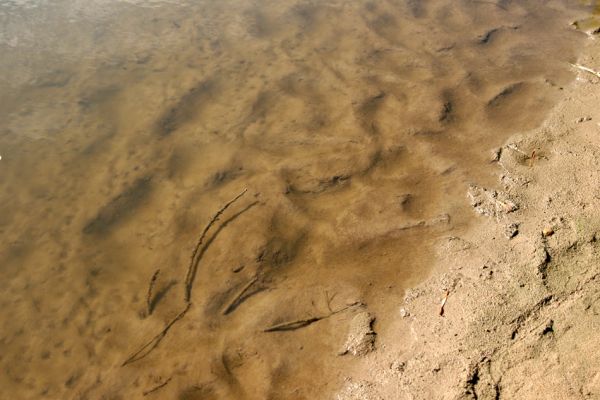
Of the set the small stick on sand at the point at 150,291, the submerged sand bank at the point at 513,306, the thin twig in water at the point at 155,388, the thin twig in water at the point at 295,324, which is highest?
the submerged sand bank at the point at 513,306

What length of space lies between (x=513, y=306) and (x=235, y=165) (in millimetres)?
2060

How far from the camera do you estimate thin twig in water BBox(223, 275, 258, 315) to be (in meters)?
2.60

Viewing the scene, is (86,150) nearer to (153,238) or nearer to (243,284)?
(153,238)

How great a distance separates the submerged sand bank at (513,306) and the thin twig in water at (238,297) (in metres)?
0.76

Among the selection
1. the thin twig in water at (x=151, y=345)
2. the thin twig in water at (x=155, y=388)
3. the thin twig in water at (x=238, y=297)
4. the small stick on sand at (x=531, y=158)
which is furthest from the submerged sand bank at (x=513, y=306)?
the thin twig in water at (x=151, y=345)

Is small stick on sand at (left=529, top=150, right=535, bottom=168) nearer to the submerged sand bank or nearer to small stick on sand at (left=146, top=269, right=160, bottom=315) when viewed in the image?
the submerged sand bank

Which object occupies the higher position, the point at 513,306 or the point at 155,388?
the point at 513,306

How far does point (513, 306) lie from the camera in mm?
2244

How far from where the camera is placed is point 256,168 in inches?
134

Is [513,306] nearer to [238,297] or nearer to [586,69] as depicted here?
[238,297]

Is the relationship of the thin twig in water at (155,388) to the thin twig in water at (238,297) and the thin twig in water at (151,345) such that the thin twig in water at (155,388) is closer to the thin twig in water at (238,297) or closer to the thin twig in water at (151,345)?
the thin twig in water at (151,345)

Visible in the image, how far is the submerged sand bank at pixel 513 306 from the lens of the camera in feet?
6.55

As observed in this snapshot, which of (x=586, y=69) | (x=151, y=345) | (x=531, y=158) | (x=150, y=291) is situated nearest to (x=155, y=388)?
(x=151, y=345)

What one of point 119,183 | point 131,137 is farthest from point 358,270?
point 131,137
